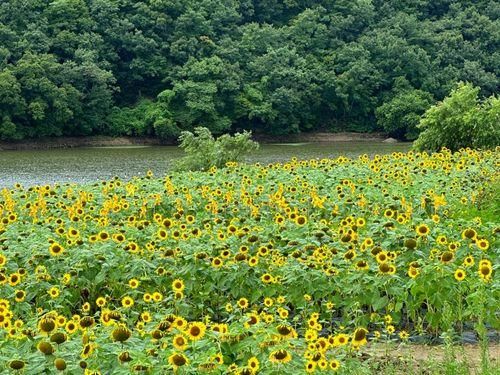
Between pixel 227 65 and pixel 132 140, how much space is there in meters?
8.60

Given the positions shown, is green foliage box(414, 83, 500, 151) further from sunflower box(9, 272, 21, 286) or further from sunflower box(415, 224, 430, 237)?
sunflower box(9, 272, 21, 286)

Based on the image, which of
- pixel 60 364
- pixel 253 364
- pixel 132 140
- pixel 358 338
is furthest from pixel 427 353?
pixel 132 140

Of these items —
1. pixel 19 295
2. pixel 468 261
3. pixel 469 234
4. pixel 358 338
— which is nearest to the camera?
pixel 358 338

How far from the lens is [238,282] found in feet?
19.7

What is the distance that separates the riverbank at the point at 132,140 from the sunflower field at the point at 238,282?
3734 centimetres

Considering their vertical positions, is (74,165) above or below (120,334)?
below

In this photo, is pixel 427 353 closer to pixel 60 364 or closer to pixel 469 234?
pixel 469 234

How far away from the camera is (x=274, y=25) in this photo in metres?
64.5

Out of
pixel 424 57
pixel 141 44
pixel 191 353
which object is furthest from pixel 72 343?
pixel 424 57

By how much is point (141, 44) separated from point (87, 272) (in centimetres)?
4763

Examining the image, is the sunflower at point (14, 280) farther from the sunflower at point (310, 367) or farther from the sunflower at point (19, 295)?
the sunflower at point (310, 367)

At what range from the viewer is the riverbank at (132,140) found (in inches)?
1805

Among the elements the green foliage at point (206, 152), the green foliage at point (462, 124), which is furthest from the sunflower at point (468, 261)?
the green foliage at point (462, 124)

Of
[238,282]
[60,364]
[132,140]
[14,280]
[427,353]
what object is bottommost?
[132,140]
